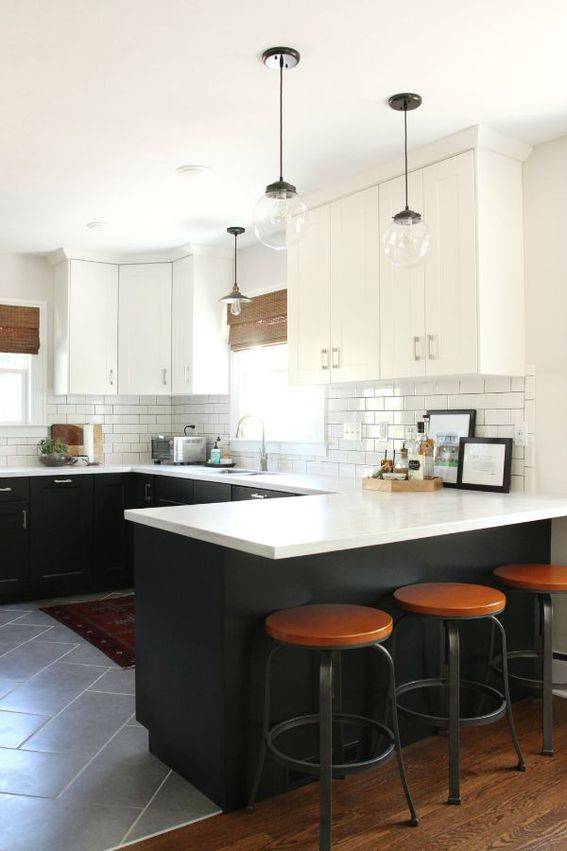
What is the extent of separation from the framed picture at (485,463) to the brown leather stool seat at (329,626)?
143cm

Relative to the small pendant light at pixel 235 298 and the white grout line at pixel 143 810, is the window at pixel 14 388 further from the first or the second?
the white grout line at pixel 143 810

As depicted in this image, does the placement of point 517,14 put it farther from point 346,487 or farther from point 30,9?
point 346,487

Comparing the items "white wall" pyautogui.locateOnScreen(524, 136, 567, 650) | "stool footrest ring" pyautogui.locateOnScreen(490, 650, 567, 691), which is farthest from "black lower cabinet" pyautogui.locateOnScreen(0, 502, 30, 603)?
"white wall" pyautogui.locateOnScreen(524, 136, 567, 650)

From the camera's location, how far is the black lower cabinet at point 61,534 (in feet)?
16.7

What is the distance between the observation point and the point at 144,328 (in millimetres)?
5746

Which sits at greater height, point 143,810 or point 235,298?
point 235,298

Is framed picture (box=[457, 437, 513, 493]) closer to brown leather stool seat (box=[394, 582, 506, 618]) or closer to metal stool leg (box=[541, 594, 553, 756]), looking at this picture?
metal stool leg (box=[541, 594, 553, 756])

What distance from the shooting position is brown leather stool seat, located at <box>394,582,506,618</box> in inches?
94.0

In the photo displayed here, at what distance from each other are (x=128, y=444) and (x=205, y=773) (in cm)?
401

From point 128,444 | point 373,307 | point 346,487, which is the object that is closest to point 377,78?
point 373,307

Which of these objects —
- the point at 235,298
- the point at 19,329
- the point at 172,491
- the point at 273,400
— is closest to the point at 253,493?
the point at 172,491

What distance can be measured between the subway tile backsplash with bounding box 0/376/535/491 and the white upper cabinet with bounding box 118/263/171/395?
41 cm

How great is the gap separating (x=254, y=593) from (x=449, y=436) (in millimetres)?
1808

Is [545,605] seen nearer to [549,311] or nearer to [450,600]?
[450,600]
